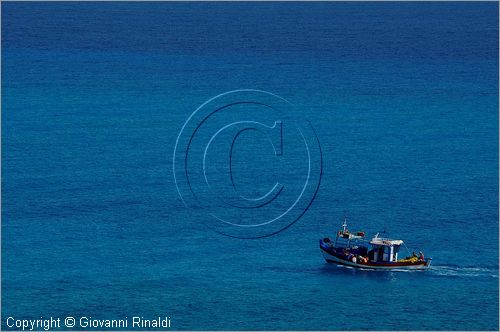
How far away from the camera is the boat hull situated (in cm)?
12381

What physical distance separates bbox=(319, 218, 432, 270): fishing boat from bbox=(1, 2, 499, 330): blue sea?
102 centimetres

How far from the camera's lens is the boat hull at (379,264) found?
406 feet

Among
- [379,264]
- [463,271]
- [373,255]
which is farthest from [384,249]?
[463,271]

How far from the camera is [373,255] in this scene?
125 metres

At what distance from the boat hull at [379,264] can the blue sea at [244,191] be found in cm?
78

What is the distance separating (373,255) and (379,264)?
114 centimetres

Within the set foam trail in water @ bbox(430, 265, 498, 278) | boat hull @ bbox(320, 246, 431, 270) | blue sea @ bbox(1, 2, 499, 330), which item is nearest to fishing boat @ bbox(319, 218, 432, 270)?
boat hull @ bbox(320, 246, 431, 270)

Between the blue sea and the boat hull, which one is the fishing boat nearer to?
the boat hull

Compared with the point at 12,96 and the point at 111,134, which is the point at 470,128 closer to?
the point at 111,134

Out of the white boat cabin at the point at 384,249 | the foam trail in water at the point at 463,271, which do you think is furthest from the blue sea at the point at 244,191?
the white boat cabin at the point at 384,249

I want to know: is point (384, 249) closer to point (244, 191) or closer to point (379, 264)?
point (379, 264)

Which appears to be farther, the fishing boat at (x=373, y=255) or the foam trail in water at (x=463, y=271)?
the fishing boat at (x=373, y=255)

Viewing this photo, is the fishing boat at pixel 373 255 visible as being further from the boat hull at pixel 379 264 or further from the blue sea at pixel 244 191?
the blue sea at pixel 244 191

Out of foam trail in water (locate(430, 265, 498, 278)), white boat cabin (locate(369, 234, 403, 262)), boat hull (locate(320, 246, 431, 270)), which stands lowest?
foam trail in water (locate(430, 265, 498, 278))
